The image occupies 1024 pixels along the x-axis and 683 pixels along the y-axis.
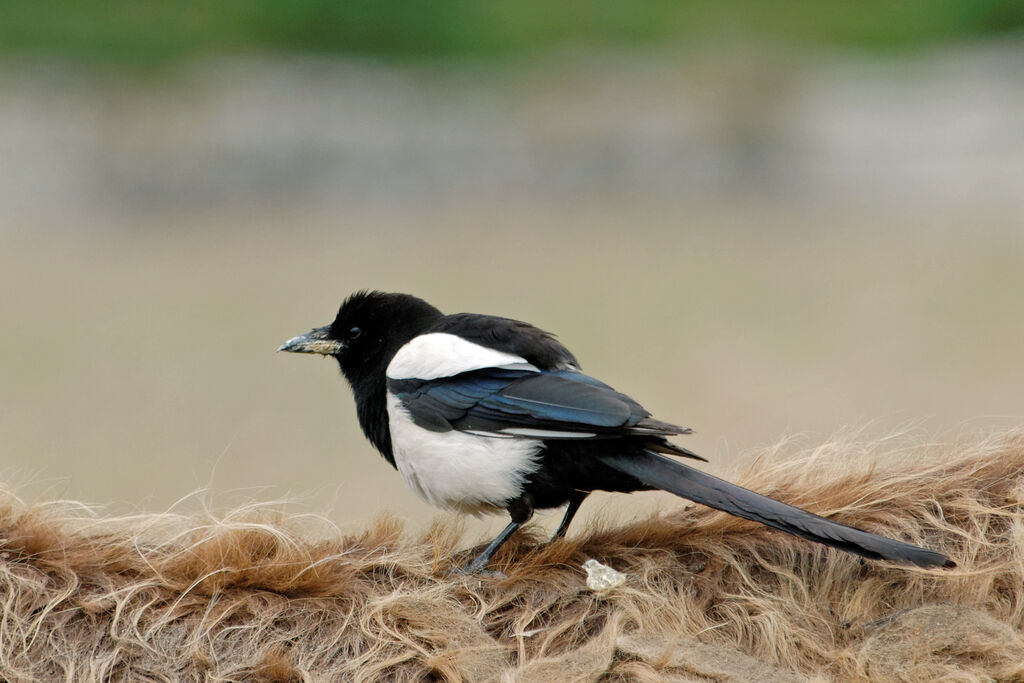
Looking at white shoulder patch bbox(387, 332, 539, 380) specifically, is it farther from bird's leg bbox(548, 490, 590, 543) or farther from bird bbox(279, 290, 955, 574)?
bird's leg bbox(548, 490, 590, 543)

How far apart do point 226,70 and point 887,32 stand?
4.49 metres

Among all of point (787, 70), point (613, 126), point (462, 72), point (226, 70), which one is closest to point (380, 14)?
point (462, 72)

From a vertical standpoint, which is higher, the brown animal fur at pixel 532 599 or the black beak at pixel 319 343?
the black beak at pixel 319 343

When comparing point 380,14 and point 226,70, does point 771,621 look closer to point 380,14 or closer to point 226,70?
point 226,70

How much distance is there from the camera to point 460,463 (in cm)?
138

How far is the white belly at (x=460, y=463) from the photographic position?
1.33 metres

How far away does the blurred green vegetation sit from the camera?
23.4 feet

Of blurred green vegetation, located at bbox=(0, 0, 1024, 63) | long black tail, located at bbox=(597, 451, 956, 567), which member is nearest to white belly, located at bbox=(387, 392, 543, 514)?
long black tail, located at bbox=(597, 451, 956, 567)

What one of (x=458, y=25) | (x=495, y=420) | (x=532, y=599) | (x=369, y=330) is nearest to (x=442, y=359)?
(x=495, y=420)

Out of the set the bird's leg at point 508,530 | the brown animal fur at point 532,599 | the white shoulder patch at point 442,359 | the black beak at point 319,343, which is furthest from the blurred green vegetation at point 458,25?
the brown animal fur at point 532,599

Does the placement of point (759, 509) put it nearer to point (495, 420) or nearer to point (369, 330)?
point (495, 420)

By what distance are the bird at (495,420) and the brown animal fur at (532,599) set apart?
0.08m

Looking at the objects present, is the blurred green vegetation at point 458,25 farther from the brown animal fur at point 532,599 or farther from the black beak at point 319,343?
the brown animal fur at point 532,599

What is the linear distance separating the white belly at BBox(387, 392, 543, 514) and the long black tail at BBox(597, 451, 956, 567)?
4.8 inches
